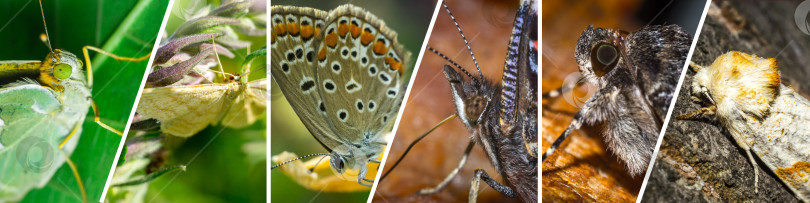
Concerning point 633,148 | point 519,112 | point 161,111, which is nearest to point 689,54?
point 633,148

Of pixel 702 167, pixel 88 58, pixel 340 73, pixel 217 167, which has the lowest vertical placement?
pixel 702 167

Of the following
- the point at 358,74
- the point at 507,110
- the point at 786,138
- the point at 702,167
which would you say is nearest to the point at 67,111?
the point at 358,74

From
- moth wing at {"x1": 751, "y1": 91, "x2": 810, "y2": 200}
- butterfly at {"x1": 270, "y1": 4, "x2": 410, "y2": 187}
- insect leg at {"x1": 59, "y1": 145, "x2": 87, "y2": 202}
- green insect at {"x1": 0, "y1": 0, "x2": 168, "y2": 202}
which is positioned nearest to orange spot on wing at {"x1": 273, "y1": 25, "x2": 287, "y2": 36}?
butterfly at {"x1": 270, "y1": 4, "x2": 410, "y2": 187}

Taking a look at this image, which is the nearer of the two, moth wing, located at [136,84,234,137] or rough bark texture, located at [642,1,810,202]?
moth wing, located at [136,84,234,137]

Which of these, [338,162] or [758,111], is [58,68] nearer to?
[338,162]

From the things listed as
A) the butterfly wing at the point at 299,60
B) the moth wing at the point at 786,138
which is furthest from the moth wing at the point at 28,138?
the moth wing at the point at 786,138

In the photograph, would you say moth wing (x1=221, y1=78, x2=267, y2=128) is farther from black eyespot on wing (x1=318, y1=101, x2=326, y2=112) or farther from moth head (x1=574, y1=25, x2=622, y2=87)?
moth head (x1=574, y1=25, x2=622, y2=87)

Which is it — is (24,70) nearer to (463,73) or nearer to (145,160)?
(145,160)
